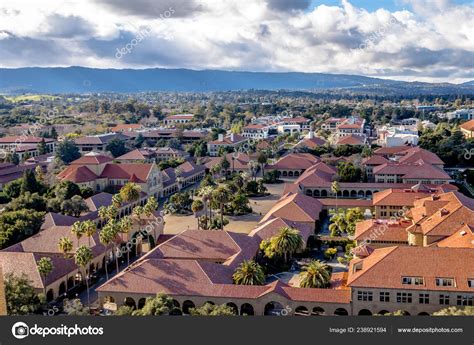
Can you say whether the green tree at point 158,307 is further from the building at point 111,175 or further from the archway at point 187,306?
the building at point 111,175

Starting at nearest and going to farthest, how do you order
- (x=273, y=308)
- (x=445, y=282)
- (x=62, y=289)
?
(x=445, y=282) → (x=273, y=308) → (x=62, y=289)

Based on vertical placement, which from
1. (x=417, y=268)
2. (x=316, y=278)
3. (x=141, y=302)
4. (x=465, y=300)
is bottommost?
(x=141, y=302)

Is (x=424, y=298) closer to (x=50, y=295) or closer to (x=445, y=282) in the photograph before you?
(x=445, y=282)

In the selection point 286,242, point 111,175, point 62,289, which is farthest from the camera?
point 111,175

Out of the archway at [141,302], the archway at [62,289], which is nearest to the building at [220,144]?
the archway at [62,289]

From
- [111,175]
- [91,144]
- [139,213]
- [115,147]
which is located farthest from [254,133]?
[139,213]

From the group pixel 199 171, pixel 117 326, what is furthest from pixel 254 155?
pixel 117 326

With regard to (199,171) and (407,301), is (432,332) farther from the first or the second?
(199,171)
